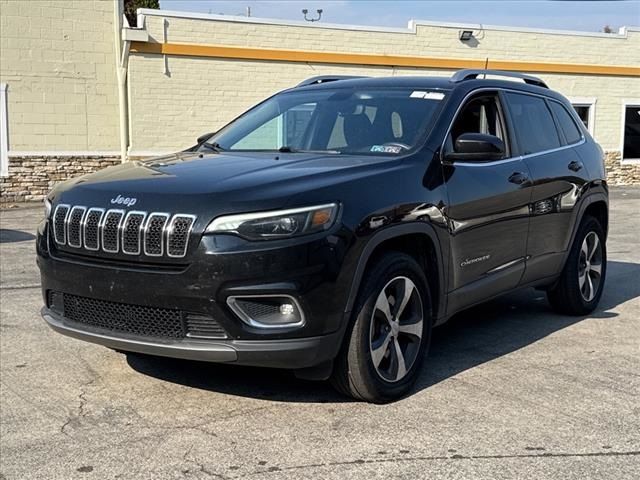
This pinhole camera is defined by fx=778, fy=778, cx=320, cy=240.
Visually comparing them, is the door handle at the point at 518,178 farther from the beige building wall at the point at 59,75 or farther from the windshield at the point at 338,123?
the beige building wall at the point at 59,75

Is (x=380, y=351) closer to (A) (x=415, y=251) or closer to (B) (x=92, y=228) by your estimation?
(A) (x=415, y=251)

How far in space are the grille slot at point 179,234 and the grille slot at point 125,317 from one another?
1.05 ft

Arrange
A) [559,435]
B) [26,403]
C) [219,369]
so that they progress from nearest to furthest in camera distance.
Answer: [559,435], [26,403], [219,369]

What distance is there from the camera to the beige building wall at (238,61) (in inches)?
680

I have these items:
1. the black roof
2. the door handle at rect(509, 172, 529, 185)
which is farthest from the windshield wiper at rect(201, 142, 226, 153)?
the door handle at rect(509, 172, 529, 185)

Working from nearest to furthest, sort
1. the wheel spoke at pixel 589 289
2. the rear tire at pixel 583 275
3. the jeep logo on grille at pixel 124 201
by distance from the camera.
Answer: the jeep logo on grille at pixel 124 201, the rear tire at pixel 583 275, the wheel spoke at pixel 589 289

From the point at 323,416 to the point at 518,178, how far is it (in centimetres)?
238

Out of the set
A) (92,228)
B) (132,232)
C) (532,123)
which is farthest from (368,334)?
(532,123)

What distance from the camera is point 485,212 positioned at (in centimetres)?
515

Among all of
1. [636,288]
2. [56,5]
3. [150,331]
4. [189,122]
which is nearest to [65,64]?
[56,5]

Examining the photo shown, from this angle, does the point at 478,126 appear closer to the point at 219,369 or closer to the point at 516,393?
the point at 516,393

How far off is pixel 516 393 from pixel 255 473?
1844 mm

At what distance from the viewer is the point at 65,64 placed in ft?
55.9

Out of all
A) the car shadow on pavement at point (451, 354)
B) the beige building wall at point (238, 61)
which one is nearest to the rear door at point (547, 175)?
the car shadow on pavement at point (451, 354)
